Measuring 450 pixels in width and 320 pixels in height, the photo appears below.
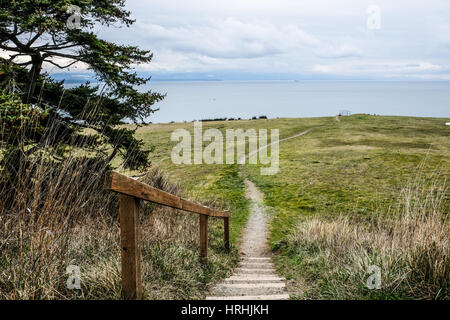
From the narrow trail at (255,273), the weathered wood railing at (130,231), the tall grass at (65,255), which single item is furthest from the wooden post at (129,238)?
the narrow trail at (255,273)

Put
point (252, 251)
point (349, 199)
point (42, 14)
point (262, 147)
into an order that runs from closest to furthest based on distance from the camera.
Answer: point (42, 14) → point (252, 251) → point (349, 199) → point (262, 147)

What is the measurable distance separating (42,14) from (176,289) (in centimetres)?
806

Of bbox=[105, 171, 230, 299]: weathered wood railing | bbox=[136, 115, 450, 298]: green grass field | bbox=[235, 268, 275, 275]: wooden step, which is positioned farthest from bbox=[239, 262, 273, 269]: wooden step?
bbox=[105, 171, 230, 299]: weathered wood railing

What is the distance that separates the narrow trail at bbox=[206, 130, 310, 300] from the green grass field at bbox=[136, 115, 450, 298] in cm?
31

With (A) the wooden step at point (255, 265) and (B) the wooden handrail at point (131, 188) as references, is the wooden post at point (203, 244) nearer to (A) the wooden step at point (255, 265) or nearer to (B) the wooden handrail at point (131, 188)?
(B) the wooden handrail at point (131, 188)

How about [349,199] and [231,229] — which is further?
[349,199]

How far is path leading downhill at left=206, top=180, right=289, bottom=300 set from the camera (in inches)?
175

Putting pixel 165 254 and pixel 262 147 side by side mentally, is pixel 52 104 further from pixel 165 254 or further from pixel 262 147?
pixel 262 147

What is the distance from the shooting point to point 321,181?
23.4 meters

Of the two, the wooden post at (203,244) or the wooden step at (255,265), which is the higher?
the wooden post at (203,244)

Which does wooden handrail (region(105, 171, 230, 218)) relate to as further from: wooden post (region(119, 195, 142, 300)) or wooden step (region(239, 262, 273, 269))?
wooden step (region(239, 262, 273, 269))

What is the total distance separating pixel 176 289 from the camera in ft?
12.5

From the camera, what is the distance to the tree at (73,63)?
793cm
